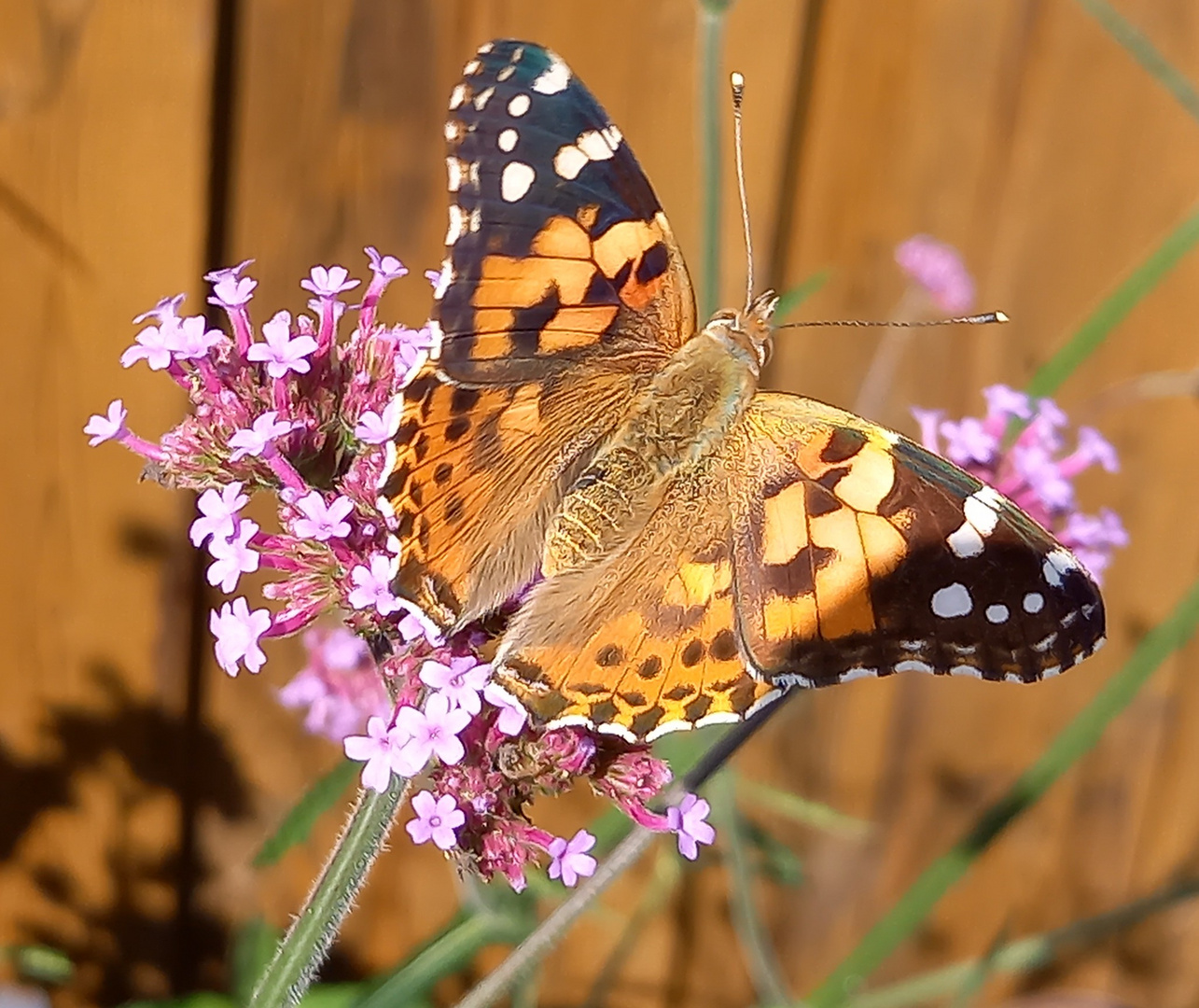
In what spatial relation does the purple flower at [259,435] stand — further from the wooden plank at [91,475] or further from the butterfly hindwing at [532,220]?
the wooden plank at [91,475]

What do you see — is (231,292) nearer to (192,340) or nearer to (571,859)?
(192,340)

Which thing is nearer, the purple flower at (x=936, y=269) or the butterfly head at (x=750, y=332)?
the butterfly head at (x=750, y=332)

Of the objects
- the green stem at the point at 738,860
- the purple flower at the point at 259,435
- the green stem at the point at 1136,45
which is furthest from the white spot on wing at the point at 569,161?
the green stem at the point at 738,860

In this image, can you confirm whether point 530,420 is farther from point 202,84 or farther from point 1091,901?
point 1091,901

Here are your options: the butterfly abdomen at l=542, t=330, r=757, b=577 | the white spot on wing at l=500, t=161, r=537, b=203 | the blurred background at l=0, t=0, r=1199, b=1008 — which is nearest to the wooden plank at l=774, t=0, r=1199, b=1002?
the blurred background at l=0, t=0, r=1199, b=1008

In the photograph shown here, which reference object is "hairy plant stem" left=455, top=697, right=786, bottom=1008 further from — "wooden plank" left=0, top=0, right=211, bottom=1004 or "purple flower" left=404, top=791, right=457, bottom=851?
"wooden plank" left=0, top=0, right=211, bottom=1004

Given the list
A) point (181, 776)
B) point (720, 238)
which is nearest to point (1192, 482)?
point (720, 238)
